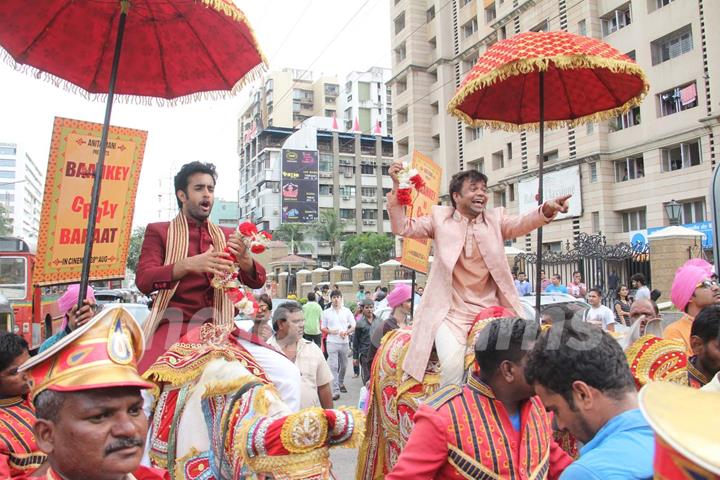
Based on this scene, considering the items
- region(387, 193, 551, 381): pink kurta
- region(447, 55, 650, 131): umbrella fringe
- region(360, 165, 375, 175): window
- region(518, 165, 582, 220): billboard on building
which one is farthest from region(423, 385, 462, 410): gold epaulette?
Answer: region(360, 165, 375, 175): window

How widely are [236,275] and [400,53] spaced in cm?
4900

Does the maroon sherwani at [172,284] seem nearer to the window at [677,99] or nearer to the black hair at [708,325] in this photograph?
the black hair at [708,325]

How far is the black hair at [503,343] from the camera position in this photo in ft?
9.29

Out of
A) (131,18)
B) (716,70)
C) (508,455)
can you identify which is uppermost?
(716,70)

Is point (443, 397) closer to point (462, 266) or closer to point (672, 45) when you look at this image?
point (462, 266)

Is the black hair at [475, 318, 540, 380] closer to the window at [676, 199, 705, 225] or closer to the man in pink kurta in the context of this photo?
the man in pink kurta

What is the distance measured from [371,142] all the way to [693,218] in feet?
204

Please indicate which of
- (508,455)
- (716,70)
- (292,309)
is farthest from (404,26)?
(508,455)

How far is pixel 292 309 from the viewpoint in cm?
705

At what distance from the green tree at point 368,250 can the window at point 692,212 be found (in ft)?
137

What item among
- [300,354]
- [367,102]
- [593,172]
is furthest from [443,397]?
[367,102]

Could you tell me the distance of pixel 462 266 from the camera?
481 centimetres

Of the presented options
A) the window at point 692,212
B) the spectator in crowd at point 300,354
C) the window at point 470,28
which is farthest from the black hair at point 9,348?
the window at point 470,28

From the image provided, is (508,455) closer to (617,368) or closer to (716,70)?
(617,368)
